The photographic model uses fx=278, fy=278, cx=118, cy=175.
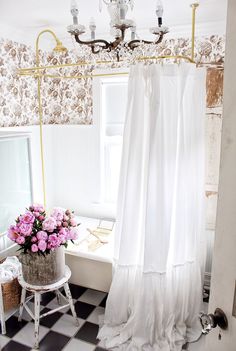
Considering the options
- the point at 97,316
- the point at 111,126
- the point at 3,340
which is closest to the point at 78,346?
the point at 97,316

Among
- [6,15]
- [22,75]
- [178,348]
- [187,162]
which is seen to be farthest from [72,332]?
[6,15]


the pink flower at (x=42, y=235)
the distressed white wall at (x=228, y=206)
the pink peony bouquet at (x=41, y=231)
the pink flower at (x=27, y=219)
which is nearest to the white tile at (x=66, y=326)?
the pink peony bouquet at (x=41, y=231)

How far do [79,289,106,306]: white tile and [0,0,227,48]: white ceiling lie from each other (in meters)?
2.47

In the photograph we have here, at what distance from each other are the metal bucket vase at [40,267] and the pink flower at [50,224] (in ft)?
0.56

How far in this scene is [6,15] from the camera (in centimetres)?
223

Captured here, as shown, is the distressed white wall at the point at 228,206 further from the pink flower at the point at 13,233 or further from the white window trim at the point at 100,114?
the white window trim at the point at 100,114

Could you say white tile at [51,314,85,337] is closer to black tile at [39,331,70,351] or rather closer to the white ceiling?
black tile at [39,331,70,351]

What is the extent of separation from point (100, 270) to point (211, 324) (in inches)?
63.9

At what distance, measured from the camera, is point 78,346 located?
2.05 meters

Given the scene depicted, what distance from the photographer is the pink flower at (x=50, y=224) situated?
6.56ft

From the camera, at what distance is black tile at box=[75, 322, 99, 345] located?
211 centimetres

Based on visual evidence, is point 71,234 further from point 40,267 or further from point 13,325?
point 13,325

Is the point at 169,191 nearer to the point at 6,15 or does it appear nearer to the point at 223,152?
the point at 223,152

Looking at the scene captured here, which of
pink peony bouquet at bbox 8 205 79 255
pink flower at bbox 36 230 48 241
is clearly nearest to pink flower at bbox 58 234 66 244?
pink peony bouquet at bbox 8 205 79 255
